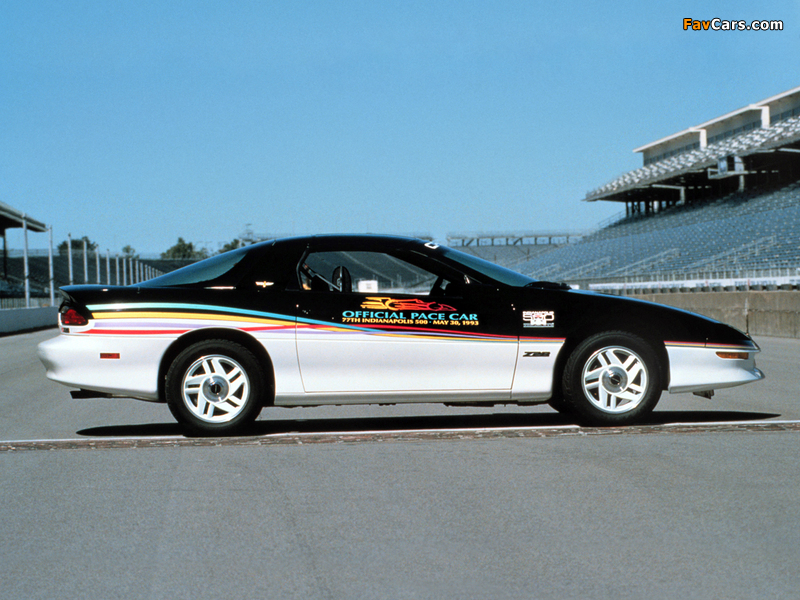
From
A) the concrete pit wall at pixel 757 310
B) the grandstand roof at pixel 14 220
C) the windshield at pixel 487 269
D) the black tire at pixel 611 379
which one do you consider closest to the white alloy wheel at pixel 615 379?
the black tire at pixel 611 379

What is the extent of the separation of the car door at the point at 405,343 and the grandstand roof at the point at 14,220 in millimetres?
44125

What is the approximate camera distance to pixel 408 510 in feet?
15.9

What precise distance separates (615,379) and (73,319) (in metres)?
4.04

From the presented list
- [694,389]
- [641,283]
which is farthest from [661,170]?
[694,389]

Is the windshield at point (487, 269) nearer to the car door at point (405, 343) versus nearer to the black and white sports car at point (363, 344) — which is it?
the black and white sports car at point (363, 344)

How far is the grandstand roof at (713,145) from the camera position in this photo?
172 ft

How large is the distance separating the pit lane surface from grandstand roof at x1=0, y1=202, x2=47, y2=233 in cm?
4436

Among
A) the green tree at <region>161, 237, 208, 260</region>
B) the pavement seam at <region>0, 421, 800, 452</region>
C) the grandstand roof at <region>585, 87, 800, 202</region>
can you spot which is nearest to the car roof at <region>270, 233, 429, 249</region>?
the pavement seam at <region>0, 421, 800, 452</region>

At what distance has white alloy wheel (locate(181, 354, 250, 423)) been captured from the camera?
711cm

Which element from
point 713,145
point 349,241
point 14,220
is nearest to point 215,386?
point 349,241

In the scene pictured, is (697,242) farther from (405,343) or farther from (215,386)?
(215,386)

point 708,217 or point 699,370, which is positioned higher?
point 708,217

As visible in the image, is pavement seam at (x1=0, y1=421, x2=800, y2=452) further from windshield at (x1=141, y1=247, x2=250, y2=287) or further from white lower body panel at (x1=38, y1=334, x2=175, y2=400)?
windshield at (x1=141, y1=247, x2=250, y2=287)

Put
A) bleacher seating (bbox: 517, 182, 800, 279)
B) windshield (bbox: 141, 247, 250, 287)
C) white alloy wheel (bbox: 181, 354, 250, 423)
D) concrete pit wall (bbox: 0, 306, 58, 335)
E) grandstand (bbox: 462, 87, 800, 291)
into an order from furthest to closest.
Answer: bleacher seating (bbox: 517, 182, 800, 279), grandstand (bbox: 462, 87, 800, 291), concrete pit wall (bbox: 0, 306, 58, 335), windshield (bbox: 141, 247, 250, 287), white alloy wheel (bbox: 181, 354, 250, 423)
